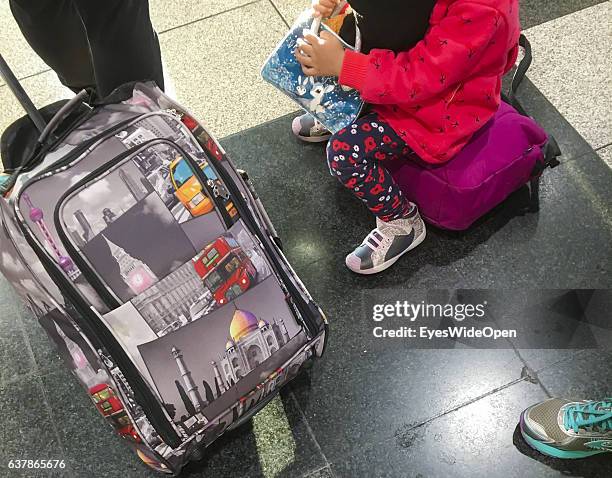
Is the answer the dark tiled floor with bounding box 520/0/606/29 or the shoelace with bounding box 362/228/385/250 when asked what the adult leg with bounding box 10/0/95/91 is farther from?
the dark tiled floor with bounding box 520/0/606/29

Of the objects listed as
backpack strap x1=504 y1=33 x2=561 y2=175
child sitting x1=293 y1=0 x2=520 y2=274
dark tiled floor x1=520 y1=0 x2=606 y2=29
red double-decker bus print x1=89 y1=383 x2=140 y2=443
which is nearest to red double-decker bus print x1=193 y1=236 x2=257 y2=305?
red double-decker bus print x1=89 y1=383 x2=140 y2=443

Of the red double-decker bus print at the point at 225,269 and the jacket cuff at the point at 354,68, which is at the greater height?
the jacket cuff at the point at 354,68

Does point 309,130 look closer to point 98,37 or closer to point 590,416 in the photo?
point 98,37

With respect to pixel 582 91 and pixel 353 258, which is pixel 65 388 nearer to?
pixel 353 258

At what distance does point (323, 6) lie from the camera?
1.28 m

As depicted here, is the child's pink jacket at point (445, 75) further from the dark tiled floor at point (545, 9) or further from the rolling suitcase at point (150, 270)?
the dark tiled floor at point (545, 9)

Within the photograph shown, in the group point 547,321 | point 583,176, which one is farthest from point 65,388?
point 583,176

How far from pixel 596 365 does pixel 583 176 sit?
19.1 inches

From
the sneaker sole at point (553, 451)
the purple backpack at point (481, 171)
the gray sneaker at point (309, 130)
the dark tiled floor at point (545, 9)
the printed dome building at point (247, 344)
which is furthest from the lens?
the dark tiled floor at point (545, 9)

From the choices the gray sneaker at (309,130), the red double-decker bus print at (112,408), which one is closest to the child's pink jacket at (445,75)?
the gray sneaker at (309,130)

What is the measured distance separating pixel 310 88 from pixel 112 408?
718 millimetres

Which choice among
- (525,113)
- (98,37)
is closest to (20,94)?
(98,37)

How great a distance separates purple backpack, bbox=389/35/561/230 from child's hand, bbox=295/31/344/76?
0.31 m

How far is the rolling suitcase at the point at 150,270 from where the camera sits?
1053 mm
